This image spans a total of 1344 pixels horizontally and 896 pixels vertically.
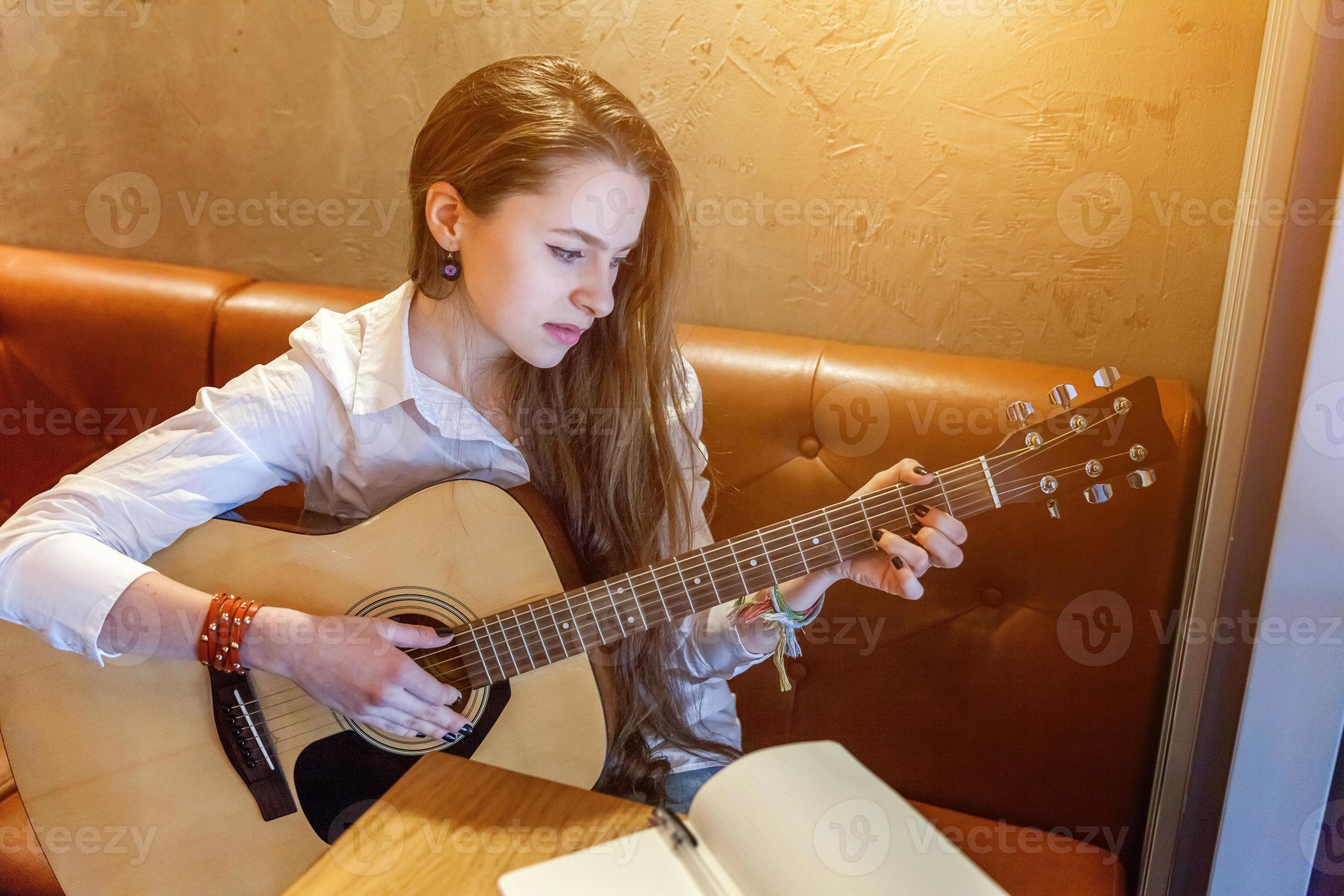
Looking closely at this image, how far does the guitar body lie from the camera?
3.17ft

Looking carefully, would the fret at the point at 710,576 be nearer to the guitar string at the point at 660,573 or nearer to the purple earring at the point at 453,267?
the guitar string at the point at 660,573

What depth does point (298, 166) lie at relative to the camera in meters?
1.55

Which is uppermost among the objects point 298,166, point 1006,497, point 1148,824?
point 298,166

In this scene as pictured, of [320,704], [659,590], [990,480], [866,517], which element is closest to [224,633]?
[320,704]

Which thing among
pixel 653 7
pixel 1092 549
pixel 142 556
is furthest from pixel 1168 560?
pixel 142 556

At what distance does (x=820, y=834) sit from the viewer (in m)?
0.65

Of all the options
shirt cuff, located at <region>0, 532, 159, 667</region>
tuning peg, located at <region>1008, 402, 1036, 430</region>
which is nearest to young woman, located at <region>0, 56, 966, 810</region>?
shirt cuff, located at <region>0, 532, 159, 667</region>

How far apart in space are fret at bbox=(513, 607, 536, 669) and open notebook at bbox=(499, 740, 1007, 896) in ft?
0.93

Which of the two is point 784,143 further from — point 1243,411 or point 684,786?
point 684,786

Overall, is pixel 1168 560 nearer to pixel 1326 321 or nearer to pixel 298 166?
pixel 1326 321

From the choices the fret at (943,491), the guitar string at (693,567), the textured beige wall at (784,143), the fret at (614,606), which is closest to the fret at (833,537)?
the guitar string at (693,567)

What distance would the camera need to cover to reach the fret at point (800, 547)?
3.11 ft

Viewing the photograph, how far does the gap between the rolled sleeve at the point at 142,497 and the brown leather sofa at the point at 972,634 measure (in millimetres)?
359

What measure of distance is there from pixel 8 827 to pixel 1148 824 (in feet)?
4.59
